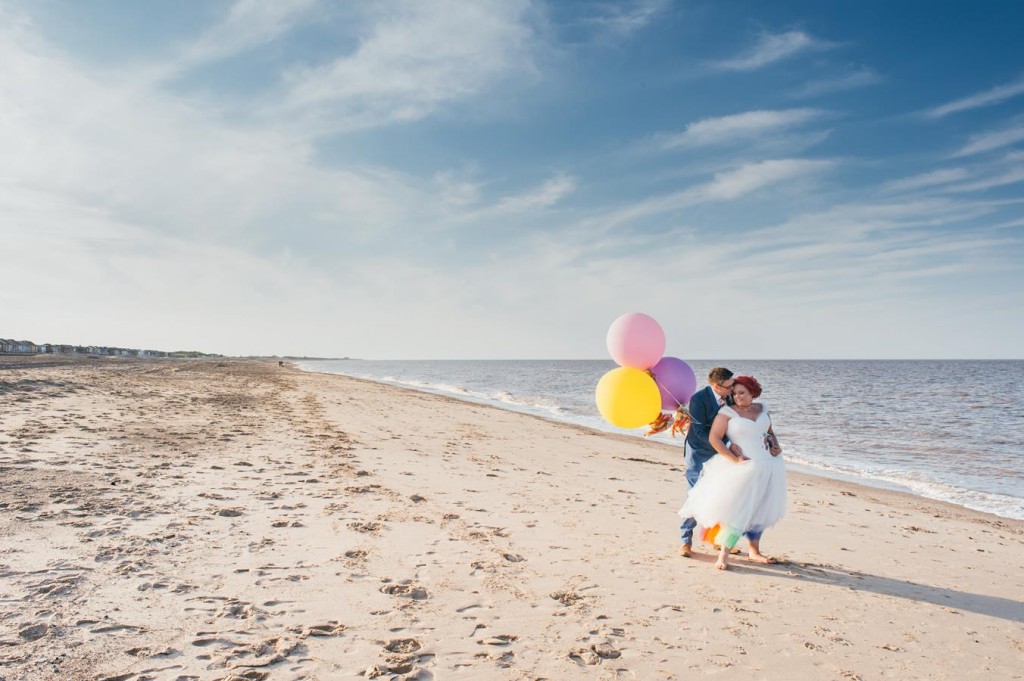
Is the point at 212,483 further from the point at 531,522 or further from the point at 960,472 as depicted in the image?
the point at 960,472

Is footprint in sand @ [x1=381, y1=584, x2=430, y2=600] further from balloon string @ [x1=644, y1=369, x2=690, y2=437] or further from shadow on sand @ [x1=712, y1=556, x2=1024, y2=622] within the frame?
shadow on sand @ [x1=712, y1=556, x2=1024, y2=622]

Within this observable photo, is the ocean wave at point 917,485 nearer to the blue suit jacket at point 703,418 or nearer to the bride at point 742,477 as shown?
the bride at point 742,477

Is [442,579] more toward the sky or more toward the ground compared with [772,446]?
more toward the ground

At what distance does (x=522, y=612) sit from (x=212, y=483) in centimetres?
534

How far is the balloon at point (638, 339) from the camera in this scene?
6176 millimetres

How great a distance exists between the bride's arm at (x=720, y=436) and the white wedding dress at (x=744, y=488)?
1.7 inches

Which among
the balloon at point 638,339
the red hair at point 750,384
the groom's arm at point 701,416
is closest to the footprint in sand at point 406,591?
the groom's arm at point 701,416

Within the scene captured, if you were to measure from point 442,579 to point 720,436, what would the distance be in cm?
284

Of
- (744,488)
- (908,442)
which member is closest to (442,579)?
(744,488)

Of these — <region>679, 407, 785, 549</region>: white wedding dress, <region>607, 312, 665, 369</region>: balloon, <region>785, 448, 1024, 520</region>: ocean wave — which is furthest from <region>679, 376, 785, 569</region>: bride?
<region>785, 448, 1024, 520</region>: ocean wave

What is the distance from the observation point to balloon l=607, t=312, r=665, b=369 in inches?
243

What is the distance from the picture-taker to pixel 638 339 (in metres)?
6.18

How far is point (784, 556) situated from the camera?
5898 millimetres

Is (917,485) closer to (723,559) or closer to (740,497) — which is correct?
(723,559)
